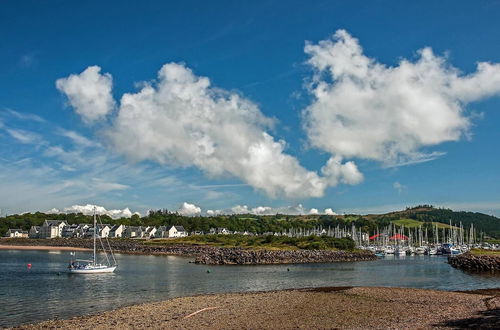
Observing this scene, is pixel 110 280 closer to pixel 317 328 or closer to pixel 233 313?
pixel 233 313

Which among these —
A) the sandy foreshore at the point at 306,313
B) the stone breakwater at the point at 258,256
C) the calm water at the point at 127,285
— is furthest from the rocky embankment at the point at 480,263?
the sandy foreshore at the point at 306,313

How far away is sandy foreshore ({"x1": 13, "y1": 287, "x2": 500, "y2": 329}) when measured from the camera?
33.1m

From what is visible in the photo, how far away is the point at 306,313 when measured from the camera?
38531 mm

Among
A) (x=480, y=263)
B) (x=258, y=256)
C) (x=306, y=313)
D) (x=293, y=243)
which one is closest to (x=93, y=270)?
(x=258, y=256)

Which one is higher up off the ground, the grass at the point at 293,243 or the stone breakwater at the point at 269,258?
the grass at the point at 293,243

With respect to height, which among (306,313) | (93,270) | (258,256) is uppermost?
(306,313)

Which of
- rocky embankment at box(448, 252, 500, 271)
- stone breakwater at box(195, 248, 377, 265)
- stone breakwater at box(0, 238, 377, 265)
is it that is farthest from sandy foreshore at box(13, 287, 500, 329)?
stone breakwater at box(0, 238, 377, 265)

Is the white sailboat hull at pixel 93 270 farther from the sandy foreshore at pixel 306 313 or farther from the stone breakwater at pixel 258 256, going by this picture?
the sandy foreshore at pixel 306 313

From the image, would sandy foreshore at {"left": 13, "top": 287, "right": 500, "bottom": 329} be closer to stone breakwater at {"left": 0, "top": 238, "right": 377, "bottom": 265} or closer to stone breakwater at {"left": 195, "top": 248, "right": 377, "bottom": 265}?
stone breakwater at {"left": 195, "top": 248, "right": 377, "bottom": 265}

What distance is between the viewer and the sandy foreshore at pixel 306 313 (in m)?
33.1

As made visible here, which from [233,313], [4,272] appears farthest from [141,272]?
[233,313]

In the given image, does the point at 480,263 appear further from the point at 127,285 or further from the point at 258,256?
the point at 127,285

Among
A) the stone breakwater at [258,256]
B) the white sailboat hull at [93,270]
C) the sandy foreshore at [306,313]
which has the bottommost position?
the stone breakwater at [258,256]

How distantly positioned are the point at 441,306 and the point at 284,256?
77219 mm
